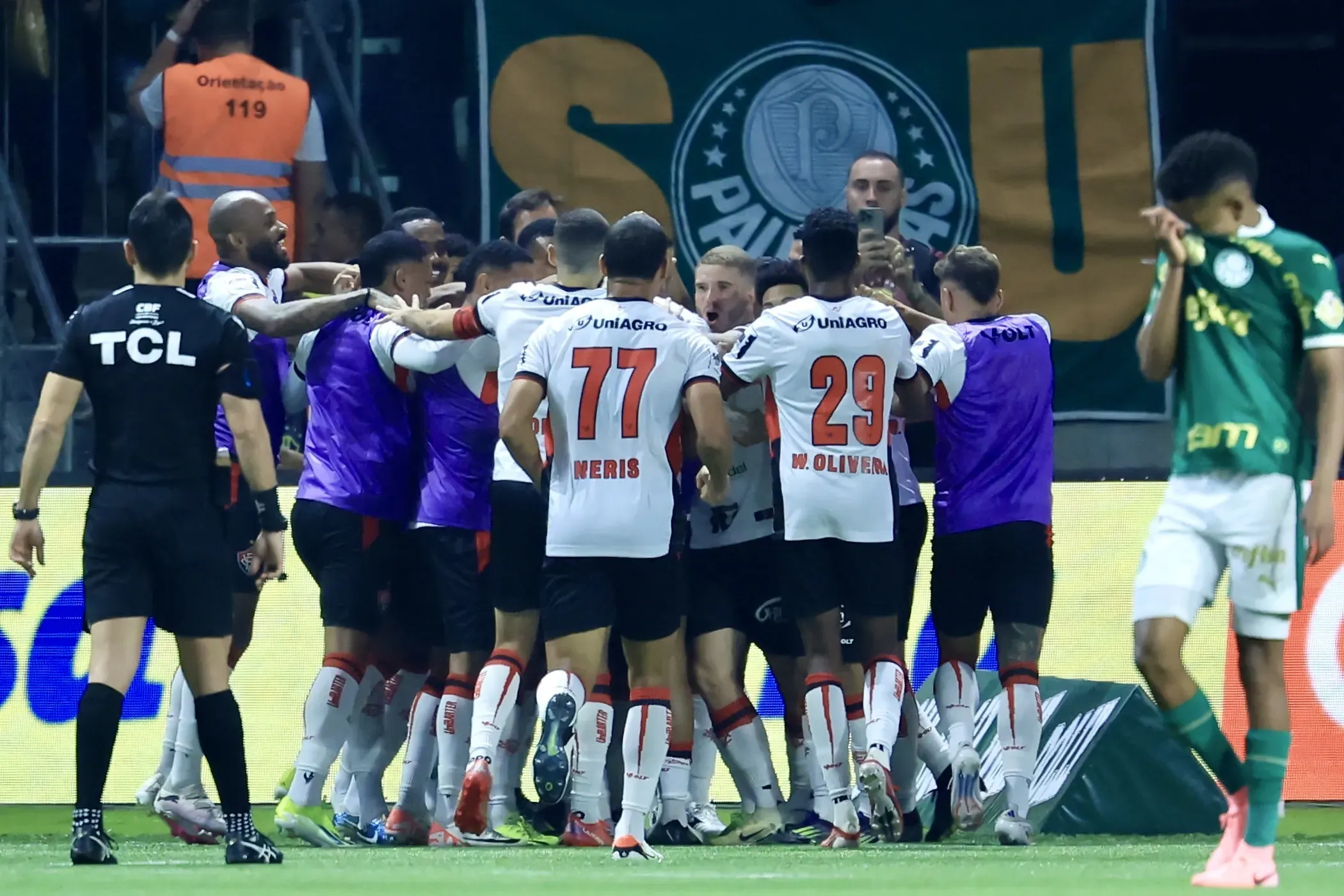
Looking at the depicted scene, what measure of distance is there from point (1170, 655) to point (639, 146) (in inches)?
276

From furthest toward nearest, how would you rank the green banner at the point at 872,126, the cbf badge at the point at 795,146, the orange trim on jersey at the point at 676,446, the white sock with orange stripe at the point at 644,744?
the cbf badge at the point at 795,146
the green banner at the point at 872,126
the orange trim on jersey at the point at 676,446
the white sock with orange stripe at the point at 644,744

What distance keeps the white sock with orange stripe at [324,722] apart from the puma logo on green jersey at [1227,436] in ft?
12.8

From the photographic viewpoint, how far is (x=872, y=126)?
533 inches

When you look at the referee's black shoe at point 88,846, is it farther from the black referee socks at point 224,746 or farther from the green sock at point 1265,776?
the green sock at point 1265,776

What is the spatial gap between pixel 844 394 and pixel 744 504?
2.69 ft

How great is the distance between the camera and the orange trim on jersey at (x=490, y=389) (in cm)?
971

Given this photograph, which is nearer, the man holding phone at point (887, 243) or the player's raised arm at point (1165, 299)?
the player's raised arm at point (1165, 299)

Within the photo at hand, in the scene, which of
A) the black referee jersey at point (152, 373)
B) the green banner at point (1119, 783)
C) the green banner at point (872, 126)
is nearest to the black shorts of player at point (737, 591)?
the green banner at point (1119, 783)

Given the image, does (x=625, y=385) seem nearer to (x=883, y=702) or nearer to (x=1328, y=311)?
(x=883, y=702)

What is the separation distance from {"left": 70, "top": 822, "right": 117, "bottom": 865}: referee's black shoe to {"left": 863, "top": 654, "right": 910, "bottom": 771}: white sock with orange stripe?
113 inches

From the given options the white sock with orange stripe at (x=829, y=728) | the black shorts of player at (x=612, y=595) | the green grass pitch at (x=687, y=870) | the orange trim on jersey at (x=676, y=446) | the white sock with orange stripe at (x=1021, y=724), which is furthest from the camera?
the white sock with orange stripe at (x=1021, y=724)

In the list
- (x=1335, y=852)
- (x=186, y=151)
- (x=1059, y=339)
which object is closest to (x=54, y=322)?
(x=186, y=151)

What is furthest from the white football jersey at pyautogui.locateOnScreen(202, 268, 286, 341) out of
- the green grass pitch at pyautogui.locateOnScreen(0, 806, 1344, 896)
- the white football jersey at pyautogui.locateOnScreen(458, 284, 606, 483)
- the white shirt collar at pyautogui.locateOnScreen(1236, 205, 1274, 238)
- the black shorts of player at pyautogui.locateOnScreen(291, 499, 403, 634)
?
the white shirt collar at pyautogui.locateOnScreen(1236, 205, 1274, 238)

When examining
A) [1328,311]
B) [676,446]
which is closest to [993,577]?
[676,446]
